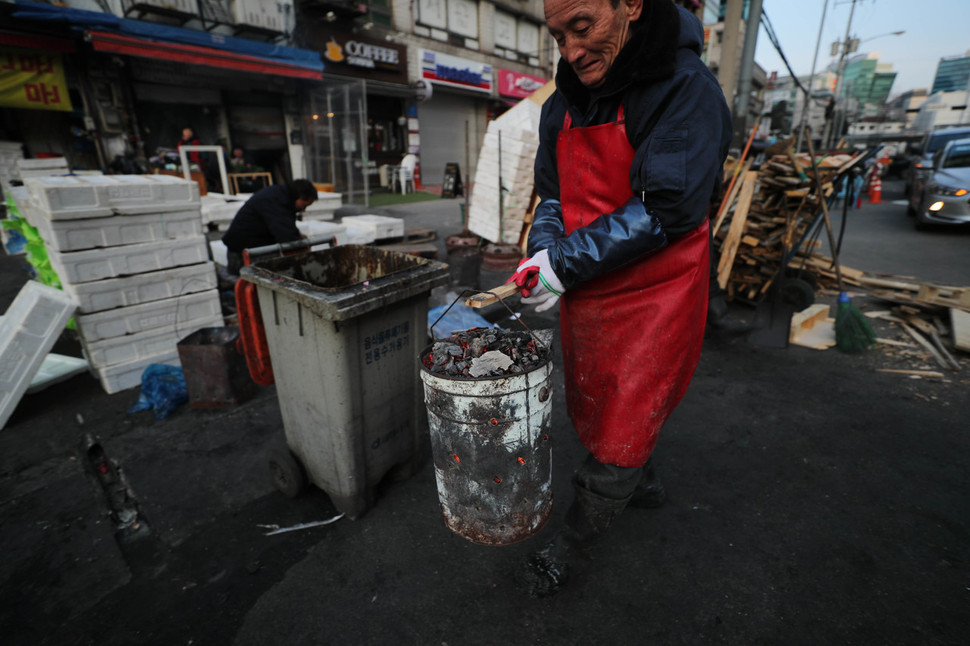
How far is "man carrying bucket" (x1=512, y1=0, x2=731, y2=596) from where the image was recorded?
145 cm

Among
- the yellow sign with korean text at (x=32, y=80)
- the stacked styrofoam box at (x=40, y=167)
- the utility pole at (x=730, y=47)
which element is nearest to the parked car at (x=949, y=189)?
the utility pole at (x=730, y=47)

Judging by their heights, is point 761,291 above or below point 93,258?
below

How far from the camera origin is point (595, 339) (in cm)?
186

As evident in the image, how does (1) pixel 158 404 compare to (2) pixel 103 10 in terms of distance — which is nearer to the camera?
(1) pixel 158 404

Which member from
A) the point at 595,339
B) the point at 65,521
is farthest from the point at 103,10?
the point at 595,339

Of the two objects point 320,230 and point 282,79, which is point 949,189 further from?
point 282,79

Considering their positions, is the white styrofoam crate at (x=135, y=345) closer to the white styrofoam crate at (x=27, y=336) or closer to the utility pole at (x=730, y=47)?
the white styrofoam crate at (x=27, y=336)

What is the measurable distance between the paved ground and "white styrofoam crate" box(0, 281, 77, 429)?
0.99ft

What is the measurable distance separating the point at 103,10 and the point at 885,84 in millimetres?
93697

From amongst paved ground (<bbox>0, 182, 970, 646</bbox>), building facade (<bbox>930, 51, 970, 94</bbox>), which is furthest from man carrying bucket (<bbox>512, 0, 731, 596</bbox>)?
building facade (<bbox>930, 51, 970, 94</bbox>)

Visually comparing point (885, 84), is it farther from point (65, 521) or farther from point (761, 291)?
point (65, 521)

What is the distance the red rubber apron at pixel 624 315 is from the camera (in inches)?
66.1

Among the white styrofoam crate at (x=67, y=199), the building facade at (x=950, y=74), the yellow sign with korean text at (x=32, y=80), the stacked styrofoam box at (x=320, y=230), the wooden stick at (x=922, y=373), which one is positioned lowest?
the wooden stick at (x=922, y=373)

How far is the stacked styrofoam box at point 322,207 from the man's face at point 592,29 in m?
9.12
